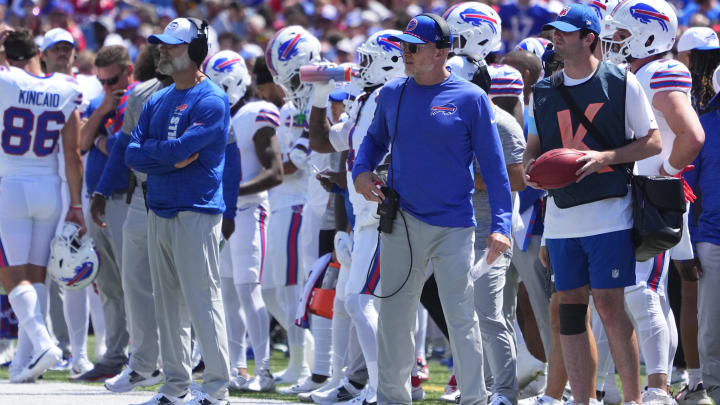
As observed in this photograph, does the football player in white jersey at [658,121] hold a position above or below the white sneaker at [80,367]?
above

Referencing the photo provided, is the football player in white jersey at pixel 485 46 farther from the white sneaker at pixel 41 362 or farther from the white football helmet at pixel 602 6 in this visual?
the white sneaker at pixel 41 362

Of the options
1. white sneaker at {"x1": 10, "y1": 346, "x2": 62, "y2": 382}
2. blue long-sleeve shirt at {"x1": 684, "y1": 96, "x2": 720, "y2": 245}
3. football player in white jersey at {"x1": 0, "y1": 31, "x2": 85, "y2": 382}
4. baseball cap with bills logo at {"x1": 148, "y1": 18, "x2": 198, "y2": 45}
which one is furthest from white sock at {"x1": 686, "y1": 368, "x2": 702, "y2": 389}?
football player in white jersey at {"x1": 0, "y1": 31, "x2": 85, "y2": 382}

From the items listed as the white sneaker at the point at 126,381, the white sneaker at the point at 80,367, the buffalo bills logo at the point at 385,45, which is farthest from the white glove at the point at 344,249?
the white sneaker at the point at 80,367

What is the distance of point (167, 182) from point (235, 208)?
1.47m

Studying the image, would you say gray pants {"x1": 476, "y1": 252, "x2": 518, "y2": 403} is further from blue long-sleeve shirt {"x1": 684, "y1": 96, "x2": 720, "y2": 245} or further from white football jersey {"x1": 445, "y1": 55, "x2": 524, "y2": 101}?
blue long-sleeve shirt {"x1": 684, "y1": 96, "x2": 720, "y2": 245}

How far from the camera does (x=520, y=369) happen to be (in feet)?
25.3

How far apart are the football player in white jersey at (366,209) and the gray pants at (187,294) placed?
31.7 inches

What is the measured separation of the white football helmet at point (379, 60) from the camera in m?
7.34

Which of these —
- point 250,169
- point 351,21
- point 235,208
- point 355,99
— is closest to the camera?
point 355,99

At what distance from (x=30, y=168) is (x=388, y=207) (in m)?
3.59

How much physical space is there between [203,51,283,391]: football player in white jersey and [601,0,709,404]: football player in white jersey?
9.02ft

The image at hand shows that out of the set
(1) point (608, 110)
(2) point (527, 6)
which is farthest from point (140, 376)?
(2) point (527, 6)

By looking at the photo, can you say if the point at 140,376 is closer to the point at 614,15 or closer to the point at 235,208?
the point at 235,208

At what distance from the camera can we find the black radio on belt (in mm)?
6082
